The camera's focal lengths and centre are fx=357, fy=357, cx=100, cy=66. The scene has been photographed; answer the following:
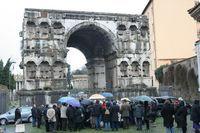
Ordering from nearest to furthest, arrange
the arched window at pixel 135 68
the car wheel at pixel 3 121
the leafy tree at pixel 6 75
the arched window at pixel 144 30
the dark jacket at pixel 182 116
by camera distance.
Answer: the dark jacket at pixel 182 116, the car wheel at pixel 3 121, the arched window at pixel 135 68, the arched window at pixel 144 30, the leafy tree at pixel 6 75

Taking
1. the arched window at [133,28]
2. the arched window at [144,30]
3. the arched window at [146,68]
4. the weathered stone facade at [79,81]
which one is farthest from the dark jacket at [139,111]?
the weathered stone facade at [79,81]

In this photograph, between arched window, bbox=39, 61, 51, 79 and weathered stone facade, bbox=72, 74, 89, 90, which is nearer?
arched window, bbox=39, 61, 51, 79

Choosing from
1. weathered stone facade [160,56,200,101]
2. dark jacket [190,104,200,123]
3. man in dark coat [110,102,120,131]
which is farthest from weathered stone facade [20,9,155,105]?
dark jacket [190,104,200,123]

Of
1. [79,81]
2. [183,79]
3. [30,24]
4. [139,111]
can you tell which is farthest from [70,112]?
[79,81]

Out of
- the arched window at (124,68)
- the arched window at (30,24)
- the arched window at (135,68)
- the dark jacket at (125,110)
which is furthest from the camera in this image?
the arched window at (135,68)

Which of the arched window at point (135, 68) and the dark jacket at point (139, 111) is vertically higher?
the arched window at point (135, 68)

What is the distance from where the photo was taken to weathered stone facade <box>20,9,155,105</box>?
121 feet

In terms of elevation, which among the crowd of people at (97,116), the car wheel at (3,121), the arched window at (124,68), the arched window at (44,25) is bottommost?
the car wheel at (3,121)

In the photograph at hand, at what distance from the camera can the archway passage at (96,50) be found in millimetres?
41031

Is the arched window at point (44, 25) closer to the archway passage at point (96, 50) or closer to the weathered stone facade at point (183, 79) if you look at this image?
the archway passage at point (96, 50)

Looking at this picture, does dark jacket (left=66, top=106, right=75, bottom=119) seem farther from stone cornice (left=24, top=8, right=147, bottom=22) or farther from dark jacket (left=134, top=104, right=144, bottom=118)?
stone cornice (left=24, top=8, right=147, bottom=22)

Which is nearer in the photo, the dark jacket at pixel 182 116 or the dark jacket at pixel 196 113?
the dark jacket at pixel 196 113

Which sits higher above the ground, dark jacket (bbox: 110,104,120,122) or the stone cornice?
the stone cornice

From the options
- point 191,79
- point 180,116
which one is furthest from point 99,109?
point 191,79
